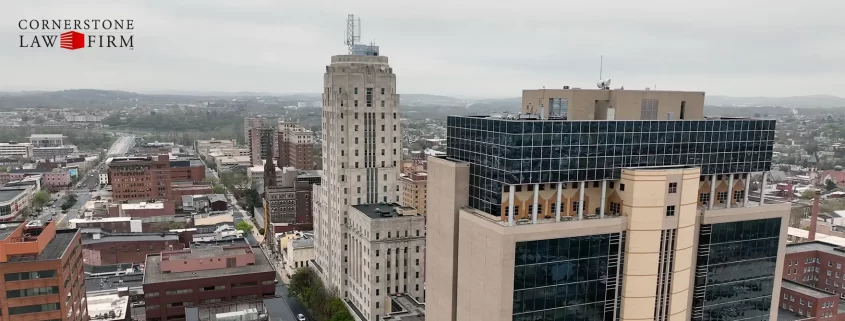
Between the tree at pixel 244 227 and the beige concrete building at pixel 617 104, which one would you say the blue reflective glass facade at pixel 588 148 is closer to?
the beige concrete building at pixel 617 104

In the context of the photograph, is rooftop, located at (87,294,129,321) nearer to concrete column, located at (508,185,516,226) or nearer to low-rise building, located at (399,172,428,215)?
concrete column, located at (508,185,516,226)

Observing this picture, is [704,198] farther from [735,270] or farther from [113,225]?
[113,225]

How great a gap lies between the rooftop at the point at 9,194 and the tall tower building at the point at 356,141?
140 meters

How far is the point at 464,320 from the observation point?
45781 mm

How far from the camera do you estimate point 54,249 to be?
66500 millimetres

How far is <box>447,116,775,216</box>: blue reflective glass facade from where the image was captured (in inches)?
1631

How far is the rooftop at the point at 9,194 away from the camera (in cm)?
A: 18012

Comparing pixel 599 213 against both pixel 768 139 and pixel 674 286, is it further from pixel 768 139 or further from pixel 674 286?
pixel 768 139

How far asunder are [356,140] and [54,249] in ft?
174

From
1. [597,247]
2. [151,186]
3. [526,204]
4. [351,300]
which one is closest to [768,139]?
[597,247]

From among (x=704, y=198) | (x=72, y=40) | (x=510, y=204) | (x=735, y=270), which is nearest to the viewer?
(x=510, y=204)

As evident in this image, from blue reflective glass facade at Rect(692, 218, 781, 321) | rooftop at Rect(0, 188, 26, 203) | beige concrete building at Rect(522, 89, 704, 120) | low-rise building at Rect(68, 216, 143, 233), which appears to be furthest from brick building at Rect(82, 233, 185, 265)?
blue reflective glass facade at Rect(692, 218, 781, 321)

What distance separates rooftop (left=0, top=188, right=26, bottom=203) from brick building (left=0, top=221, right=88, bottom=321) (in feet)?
471

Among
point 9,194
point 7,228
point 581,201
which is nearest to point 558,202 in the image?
point 581,201
